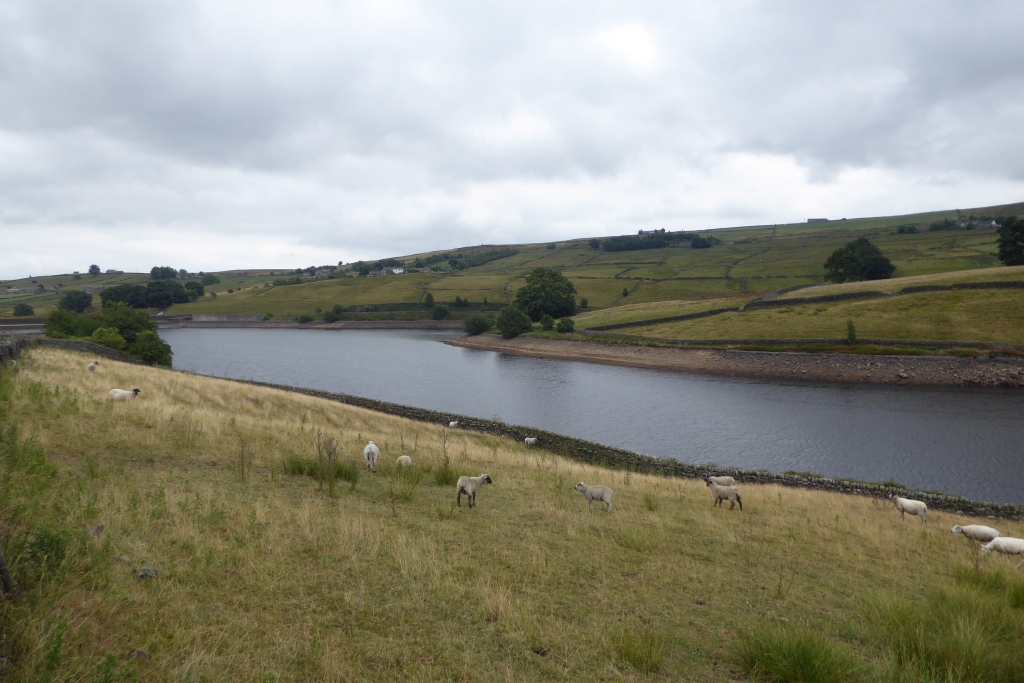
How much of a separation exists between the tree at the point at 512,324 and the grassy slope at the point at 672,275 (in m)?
32.0

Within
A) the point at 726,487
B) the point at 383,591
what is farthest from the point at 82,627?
the point at 726,487

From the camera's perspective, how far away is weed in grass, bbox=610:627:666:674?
6.26 m

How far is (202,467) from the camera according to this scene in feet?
41.2

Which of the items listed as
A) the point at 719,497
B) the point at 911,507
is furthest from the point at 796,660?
the point at 911,507

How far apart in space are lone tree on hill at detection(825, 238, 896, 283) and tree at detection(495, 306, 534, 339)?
6126cm

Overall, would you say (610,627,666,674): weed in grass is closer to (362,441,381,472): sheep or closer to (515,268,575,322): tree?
(362,441,381,472): sheep

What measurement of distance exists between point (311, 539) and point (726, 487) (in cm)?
1308

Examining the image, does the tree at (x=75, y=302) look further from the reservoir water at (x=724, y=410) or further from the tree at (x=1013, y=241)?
the tree at (x=1013, y=241)

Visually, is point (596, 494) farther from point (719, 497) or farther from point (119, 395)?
point (119, 395)

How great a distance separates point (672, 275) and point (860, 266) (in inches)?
1952

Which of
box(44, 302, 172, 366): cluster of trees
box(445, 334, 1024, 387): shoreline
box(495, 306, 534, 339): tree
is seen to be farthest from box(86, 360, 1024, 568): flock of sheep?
box(495, 306, 534, 339): tree

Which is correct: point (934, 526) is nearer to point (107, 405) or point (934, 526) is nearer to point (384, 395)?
point (107, 405)

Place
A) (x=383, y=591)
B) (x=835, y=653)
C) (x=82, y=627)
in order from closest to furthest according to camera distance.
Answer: (x=82, y=627) → (x=835, y=653) → (x=383, y=591)

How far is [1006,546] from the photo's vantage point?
14.7 metres
